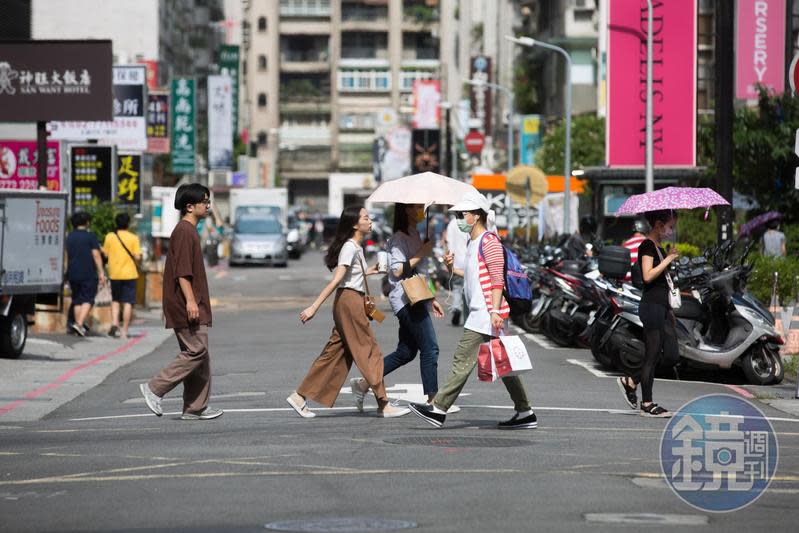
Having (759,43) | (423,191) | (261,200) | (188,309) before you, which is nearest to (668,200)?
(423,191)

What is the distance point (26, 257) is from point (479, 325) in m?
10.4

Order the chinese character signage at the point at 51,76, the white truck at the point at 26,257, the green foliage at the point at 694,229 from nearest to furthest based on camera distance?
the white truck at the point at 26,257 → the chinese character signage at the point at 51,76 → the green foliage at the point at 694,229

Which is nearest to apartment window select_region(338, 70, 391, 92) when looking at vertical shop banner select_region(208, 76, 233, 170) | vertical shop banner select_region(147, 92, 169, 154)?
vertical shop banner select_region(208, 76, 233, 170)

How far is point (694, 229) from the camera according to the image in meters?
37.8

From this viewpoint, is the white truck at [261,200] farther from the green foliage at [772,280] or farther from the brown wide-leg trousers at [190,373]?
the brown wide-leg trousers at [190,373]

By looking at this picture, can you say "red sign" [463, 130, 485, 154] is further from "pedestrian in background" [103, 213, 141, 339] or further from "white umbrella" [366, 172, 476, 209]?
"white umbrella" [366, 172, 476, 209]

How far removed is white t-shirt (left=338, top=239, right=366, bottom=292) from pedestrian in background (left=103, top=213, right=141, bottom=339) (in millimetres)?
12206

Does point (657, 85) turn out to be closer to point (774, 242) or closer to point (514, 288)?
point (774, 242)

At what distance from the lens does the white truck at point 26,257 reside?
820 inches

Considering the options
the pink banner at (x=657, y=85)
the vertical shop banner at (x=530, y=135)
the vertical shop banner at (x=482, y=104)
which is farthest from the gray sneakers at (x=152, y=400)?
the vertical shop banner at (x=482, y=104)

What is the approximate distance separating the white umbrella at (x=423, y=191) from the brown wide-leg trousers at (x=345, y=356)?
3.63 ft

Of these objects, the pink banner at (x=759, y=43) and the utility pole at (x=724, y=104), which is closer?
the utility pole at (x=724, y=104)

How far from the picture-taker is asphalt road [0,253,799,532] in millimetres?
8617

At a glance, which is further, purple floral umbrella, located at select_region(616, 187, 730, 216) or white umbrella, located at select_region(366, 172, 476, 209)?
white umbrella, located at select_region(366, 172, 476, 209)
